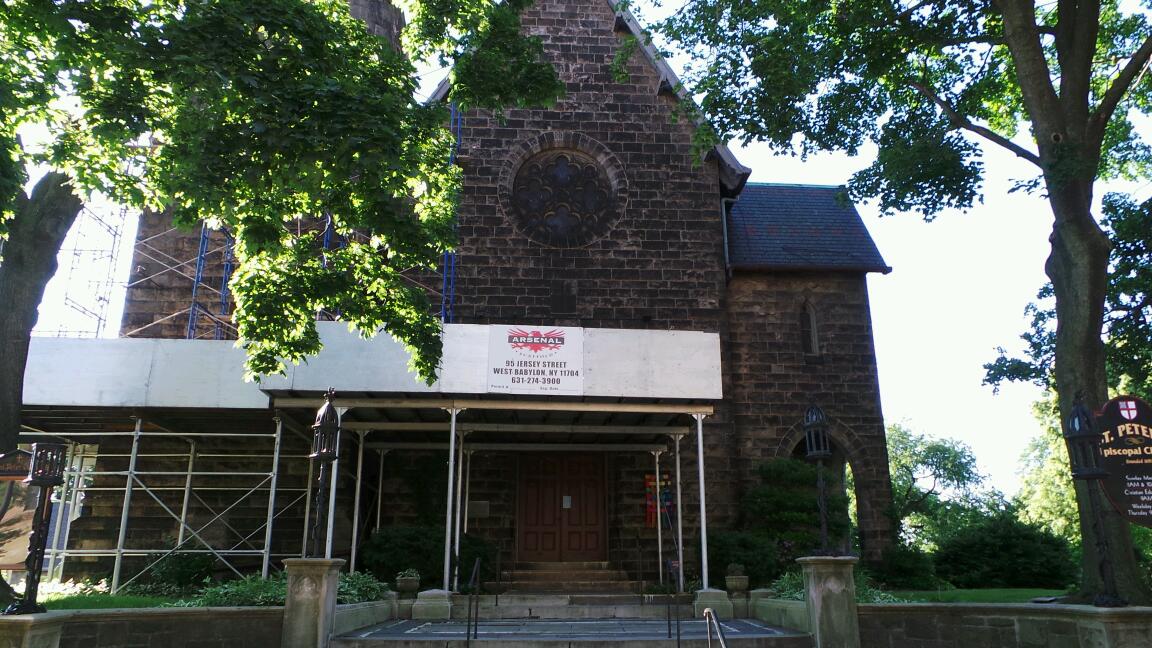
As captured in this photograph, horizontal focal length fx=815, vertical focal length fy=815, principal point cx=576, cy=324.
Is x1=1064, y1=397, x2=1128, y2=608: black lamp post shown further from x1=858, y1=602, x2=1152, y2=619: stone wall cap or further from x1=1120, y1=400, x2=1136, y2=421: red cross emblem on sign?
x1=1120, y1=400, x2=1136, y2=421: red cross emblem on sign

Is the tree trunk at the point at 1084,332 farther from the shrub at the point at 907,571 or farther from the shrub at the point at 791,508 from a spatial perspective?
the shrub at the point at 907,571

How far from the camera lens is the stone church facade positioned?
17125 millimetres

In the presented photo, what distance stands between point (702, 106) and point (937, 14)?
4104 mm

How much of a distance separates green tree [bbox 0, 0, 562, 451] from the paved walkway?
137 inches

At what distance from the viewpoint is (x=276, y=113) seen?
891 cm

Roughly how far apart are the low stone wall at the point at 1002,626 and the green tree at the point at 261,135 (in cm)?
674

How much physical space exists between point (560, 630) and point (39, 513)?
6.17m

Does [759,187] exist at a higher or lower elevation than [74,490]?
higher

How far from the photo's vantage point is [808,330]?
755 inches

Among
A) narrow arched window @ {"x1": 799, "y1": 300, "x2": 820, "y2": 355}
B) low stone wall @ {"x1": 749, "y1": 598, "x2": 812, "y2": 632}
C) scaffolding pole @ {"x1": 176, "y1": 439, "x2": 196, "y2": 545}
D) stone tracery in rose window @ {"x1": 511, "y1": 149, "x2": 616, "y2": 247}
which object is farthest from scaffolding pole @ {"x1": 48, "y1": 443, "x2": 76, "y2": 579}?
narrow arched window @ {"x1": 799, "y1": 300, "x2": 820, "y2": 355}

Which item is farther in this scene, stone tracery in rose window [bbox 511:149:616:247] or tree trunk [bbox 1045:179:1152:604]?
stone tracery in rose window [bbox 511:149:616:247]

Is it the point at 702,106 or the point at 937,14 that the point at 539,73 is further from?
the point at 937,14

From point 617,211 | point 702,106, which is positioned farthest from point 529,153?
point 702,106

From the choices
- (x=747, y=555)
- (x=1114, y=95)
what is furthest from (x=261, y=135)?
(x=1114, y=95)
